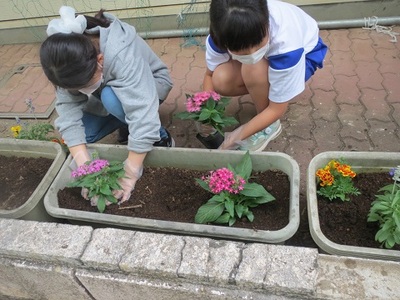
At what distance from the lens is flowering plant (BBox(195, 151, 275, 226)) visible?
1.44m

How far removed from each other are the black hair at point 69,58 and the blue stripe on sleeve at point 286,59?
2.49ft

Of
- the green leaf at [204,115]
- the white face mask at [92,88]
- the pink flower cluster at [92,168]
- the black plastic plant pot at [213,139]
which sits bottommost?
the black plastic plant pot at [213,139]

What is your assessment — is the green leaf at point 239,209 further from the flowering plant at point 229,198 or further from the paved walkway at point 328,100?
the paved walkway at point 328,100

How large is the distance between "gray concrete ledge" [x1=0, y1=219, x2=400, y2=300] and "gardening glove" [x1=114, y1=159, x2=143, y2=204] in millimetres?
275

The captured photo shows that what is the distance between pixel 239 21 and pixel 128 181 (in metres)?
0.82

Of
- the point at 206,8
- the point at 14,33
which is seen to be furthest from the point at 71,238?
the point at 14,33

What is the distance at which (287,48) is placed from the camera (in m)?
1.61

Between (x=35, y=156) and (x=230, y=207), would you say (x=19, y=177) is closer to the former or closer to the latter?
(x=35, y=156)

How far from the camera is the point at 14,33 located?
369cm

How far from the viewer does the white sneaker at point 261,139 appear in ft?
6.54

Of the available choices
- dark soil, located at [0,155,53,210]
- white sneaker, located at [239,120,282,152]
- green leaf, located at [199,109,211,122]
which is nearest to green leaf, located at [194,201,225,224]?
green leaf, located at [199,109,211,122]

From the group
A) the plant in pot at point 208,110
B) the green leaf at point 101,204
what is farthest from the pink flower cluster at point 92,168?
the plant in pot at point 208,110

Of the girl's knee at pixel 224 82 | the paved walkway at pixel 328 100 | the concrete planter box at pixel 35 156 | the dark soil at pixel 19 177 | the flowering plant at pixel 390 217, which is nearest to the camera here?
the flowering plant at pixel 390 217

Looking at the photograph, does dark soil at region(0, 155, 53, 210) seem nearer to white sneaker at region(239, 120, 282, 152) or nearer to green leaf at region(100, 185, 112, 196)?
green leaf at region(100, 185, 112, 196)
